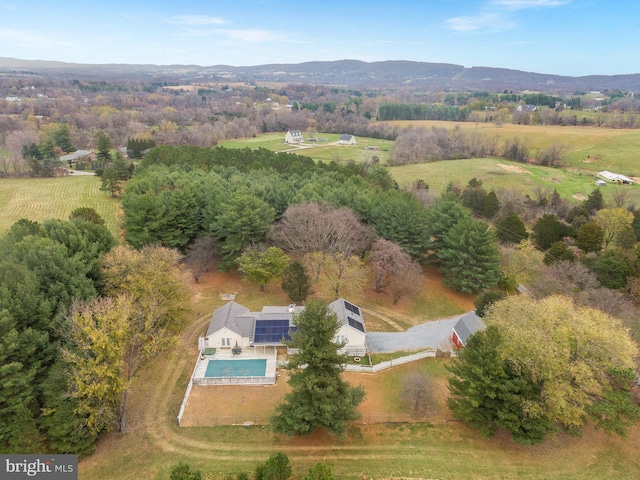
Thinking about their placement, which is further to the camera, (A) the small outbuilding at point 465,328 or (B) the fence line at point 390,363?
(A) the small outbuilding at point 465,328

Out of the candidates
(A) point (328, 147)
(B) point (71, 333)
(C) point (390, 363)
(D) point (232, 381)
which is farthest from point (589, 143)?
(B) point (71, 333)

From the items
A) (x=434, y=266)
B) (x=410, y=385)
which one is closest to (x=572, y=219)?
(x=434, y=266)

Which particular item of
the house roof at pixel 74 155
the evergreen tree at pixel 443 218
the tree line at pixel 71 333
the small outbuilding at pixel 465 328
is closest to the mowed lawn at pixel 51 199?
the house roof at pixel 74 155

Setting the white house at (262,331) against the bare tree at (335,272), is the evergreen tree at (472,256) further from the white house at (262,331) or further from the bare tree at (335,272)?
the white house at (262,331)

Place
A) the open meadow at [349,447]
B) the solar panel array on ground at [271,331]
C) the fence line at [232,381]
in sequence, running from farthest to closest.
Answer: the solar panel array on ground at [271,331]
the fence line at [232,381]
the open meadow at [349,447]

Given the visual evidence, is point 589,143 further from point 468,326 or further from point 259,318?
point 259,318

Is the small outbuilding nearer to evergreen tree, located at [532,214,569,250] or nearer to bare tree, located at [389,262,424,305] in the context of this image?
bare tree, located at [389,262,424,305]
